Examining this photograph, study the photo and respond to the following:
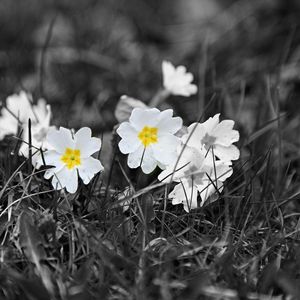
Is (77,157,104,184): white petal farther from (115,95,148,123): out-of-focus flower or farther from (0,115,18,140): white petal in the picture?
(0,115,18,140): white petal

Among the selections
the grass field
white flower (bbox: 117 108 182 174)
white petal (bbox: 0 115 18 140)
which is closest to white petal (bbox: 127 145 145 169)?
white flower (bbox: 117 108 182 174)

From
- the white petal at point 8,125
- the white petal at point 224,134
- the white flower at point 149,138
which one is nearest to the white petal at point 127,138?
the white flower at point 149,138

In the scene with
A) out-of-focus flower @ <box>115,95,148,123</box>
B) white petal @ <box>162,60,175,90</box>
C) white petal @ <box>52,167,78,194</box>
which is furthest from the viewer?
white petal @ <box>162,60,175,90</box>

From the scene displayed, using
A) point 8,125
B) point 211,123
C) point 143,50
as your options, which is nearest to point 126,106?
point 211,123

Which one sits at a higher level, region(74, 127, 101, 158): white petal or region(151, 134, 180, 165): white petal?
region(74, 127, 101, 158): white petal

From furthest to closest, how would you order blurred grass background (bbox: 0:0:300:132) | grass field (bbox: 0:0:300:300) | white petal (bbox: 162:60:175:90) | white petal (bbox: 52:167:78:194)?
blurred grass background (bbox: 0:0:300:132), white petal (bbox: 162:60:175:90), white petal (bbox: 52:167:78:194), grass field (bbox: 0:0:300:300)

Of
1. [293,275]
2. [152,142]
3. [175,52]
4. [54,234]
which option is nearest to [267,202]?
[293,275]

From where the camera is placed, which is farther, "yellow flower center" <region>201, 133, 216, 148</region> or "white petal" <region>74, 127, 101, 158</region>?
"yellow flower center" <region>201, 133, 216, 148</region>
